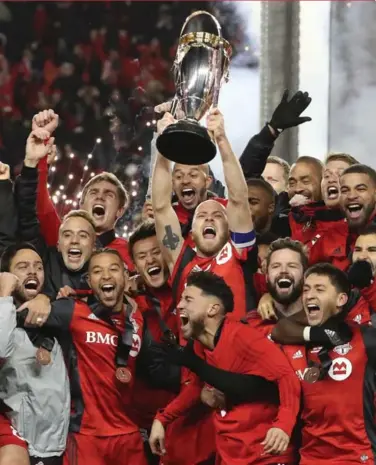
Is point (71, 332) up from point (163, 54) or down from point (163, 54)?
down

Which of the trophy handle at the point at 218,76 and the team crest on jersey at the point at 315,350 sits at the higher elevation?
the trophy handle at the point at 218,76

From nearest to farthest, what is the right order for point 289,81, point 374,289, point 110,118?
point 374,289, point 289,81, point 110,118

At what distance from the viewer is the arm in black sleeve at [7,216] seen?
4.12 metres

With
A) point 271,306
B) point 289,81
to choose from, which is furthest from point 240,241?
point 289,81

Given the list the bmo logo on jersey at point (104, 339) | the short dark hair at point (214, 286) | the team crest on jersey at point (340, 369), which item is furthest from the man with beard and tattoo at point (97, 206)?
the team crest on jersey at point (340, 369)

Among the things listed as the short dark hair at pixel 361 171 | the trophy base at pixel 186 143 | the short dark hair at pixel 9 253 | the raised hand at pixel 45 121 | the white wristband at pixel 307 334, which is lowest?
the white wristband at pixel 307 334

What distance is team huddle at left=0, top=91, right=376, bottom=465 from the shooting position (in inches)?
137

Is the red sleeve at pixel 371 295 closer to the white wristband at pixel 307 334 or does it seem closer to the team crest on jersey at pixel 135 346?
the white wristband at pixel 307 334

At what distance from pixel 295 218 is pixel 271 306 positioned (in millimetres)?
684

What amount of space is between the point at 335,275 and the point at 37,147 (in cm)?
132

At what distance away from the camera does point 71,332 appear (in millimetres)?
3814

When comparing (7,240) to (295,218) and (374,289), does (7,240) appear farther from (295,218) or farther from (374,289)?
(374,289)

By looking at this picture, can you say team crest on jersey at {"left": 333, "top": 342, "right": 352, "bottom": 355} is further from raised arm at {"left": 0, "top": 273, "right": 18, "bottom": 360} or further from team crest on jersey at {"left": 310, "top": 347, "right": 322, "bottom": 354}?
raised arm at {"left": 0, "top": 273, "right": 18, "bottom": 360}

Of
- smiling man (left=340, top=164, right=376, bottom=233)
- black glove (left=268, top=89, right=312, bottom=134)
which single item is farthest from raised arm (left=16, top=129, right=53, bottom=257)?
smiling man (left=340, top=164, right=376, bottom=233)
